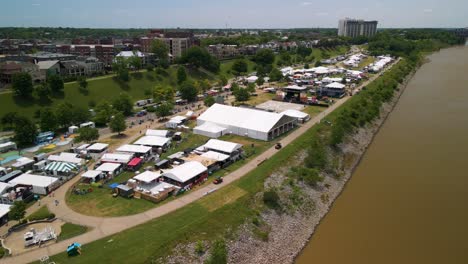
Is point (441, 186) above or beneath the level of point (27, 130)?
beneath

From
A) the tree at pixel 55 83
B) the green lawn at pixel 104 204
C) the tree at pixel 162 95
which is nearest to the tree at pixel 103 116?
the tree at pixel 162 95

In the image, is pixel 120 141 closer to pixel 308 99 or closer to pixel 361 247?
pixel 361 247

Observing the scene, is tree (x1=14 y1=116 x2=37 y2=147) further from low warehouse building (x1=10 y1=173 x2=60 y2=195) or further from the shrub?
the shrub

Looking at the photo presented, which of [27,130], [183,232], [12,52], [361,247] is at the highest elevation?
[12,52]

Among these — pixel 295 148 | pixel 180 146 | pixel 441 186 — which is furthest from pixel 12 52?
pixel 441 186

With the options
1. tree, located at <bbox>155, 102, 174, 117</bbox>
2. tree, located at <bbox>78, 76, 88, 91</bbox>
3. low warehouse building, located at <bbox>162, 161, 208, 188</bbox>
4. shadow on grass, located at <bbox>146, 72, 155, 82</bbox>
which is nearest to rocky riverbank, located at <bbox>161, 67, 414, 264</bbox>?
low warehouse building, located at <bbox>162, 161, 208, 188</bbox>
